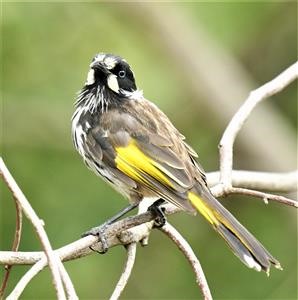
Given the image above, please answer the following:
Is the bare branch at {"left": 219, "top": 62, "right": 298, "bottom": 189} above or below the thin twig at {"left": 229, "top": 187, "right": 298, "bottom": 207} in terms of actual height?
above

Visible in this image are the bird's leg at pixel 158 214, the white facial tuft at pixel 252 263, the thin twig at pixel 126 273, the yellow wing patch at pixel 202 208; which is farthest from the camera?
the bird's leg at pixel 158 214

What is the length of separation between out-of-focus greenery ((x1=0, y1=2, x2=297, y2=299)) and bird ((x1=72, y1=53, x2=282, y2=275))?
186 cm

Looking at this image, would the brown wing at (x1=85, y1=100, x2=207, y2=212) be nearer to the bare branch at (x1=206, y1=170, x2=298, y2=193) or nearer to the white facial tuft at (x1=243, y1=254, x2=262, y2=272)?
the bare branch at (x1=206, y1=170, x2=298, y2=193)

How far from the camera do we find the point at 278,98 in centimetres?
782

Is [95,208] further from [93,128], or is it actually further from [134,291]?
[93,128]

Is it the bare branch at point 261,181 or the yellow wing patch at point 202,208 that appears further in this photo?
the bare branch at point 261,181

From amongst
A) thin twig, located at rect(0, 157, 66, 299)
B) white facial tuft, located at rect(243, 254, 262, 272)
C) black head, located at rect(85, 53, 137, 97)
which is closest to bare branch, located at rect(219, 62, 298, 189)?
white facial tuft, located at rect(243, 254, 262, 272)

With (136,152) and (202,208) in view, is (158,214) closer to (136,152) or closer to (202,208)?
(202,208)

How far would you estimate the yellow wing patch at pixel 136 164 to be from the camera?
387cm

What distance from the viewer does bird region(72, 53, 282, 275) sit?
363 cm

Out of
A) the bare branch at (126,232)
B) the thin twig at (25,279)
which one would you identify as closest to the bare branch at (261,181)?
the bare branch at (126,232)

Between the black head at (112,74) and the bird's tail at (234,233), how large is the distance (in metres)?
0.82

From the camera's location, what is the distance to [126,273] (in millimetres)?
3311

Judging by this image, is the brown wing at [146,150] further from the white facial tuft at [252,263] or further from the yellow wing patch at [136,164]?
the white facial tuft at [252,263]
